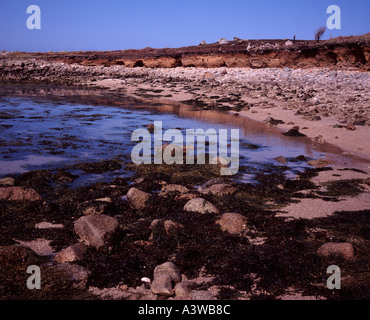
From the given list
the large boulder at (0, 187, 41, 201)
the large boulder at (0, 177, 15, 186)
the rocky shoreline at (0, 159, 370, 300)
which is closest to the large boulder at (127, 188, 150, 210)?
the rocky shoreline at (0, 159, 370, 300)

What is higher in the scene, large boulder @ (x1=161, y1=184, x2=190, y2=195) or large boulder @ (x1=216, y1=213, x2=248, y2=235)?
large boulder @ (x1=161, y1=184, x2=190, y2=195)

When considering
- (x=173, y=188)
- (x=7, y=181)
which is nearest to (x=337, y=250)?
(x=173, y=188)

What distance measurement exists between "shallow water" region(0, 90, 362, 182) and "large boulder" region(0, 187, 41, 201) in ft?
4.01

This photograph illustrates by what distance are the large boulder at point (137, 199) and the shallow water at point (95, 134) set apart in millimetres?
1425

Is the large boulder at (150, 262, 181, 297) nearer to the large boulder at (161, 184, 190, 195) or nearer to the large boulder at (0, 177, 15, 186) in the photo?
the large boulder at (161, 184, 190, 195)

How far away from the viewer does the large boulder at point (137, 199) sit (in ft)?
15.1

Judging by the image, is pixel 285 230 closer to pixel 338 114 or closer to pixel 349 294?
pixel 349 294

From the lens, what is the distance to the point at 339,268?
10.3ft

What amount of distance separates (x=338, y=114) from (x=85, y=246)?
1132 cm

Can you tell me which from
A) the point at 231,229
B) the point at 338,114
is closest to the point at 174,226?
the point at 231,229

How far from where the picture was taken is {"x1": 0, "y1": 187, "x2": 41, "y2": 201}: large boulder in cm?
453

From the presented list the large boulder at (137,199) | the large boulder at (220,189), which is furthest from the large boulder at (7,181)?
the large boulder at (220,189)

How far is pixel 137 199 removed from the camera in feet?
15.2
